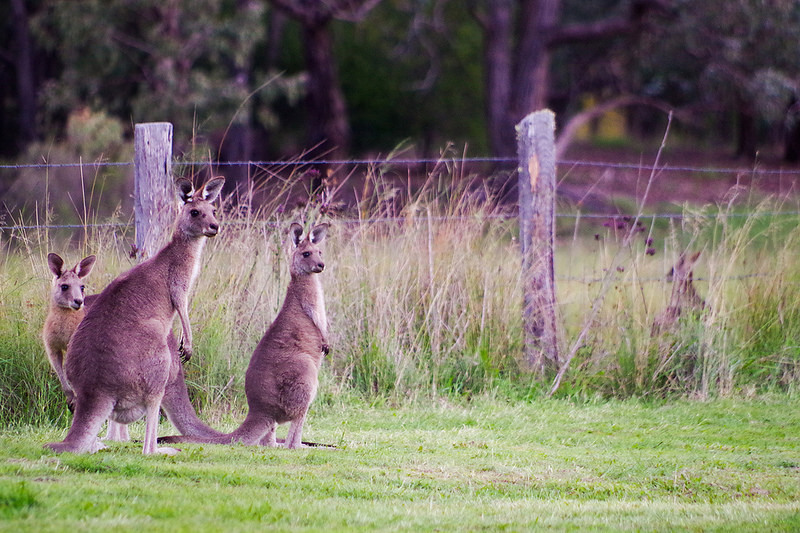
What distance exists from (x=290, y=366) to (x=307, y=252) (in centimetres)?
91

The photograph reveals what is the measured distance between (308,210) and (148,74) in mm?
20463

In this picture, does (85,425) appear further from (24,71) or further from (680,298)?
(24,71)

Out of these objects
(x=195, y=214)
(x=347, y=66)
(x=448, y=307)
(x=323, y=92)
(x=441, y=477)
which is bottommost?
(x=441, y=477)

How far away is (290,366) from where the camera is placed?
21.4 feet

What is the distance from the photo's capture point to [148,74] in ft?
91.5

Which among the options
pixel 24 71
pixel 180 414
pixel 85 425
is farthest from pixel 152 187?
pixel 24 71

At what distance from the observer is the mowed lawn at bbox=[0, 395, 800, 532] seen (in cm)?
486

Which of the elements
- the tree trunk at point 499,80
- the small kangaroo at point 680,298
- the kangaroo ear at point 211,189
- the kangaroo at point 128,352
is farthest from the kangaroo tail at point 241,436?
the tree trunk at point 499,80

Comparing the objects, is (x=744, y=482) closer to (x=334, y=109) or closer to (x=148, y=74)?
(x=334, y=109)

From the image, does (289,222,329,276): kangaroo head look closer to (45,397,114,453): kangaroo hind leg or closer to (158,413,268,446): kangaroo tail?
(158,413,268,446): kangaroo tail

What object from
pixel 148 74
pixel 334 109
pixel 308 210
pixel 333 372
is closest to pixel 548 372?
pixel 333 372

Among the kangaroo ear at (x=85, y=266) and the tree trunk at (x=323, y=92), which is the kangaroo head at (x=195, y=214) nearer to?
the kangaroo ear at (x=85, y=266)

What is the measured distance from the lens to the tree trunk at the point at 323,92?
86.3ft

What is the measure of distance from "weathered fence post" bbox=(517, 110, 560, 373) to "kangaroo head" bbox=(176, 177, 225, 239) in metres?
3.32
